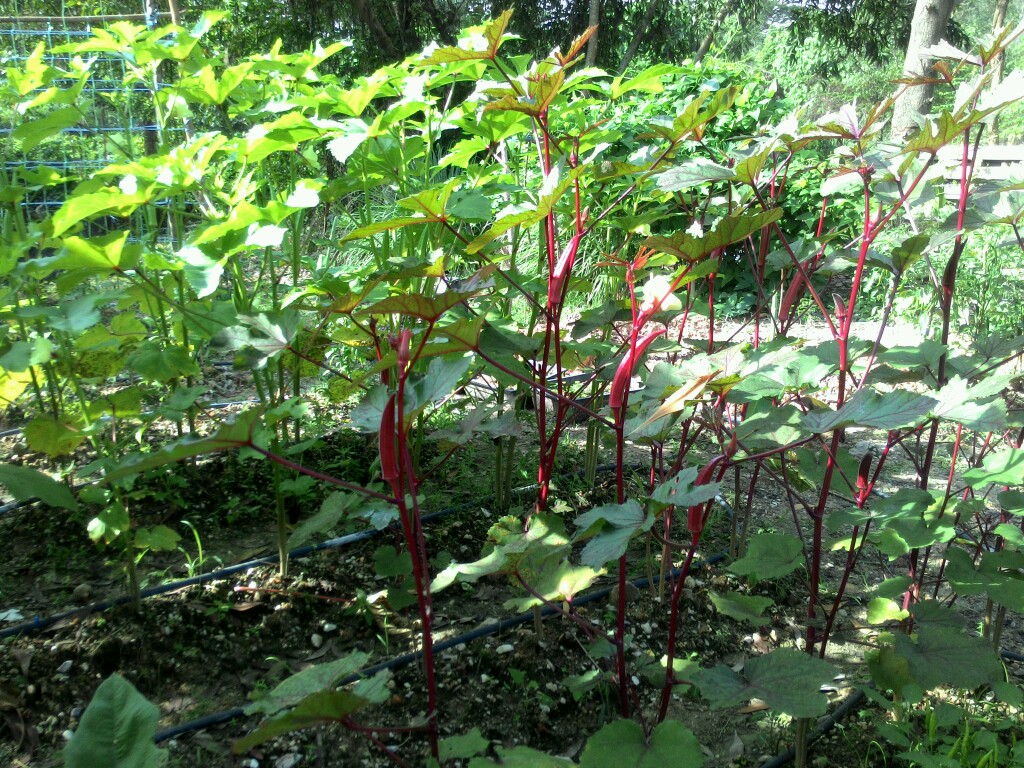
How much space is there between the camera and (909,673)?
1.16 m

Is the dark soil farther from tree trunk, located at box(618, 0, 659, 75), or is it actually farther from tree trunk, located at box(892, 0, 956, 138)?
tree trunk, located at box(618, 0, 659, 75)

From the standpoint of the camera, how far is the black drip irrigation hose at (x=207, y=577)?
1487mm

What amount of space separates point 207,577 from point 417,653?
0.52 meters

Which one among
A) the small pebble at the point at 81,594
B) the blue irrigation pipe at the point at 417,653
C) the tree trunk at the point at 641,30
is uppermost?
the tree trunk at the point at 641,30

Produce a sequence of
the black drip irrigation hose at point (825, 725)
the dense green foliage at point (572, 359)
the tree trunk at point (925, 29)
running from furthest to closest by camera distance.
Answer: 1. the tree trunk at point (925, 29)
2. the black drip irrigation hose at point (825, 725)
3. the dense green foliage at point (572, 359)

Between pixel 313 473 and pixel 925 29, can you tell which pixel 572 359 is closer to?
pixel 313 473

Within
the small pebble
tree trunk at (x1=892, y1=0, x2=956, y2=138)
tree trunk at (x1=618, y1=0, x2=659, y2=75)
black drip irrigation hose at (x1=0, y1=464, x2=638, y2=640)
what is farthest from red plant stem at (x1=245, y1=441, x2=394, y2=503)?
tree trunk at (x1=618, y1=0, x2=659, y2=75)

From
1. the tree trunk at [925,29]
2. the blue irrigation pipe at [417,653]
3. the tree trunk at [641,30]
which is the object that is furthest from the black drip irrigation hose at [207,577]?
the tree trunk at [641,30]

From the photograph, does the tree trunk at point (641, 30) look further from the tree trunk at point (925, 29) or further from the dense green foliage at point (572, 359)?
the dense green foliage at point (572, 359)

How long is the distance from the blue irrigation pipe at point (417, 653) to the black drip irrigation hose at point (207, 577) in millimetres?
265

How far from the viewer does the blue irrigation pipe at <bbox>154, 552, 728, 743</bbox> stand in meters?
1.30

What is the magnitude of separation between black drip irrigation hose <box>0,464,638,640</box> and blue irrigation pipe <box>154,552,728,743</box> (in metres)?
0.27

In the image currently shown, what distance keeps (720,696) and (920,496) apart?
496 millimetres

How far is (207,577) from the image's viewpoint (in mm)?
1645
